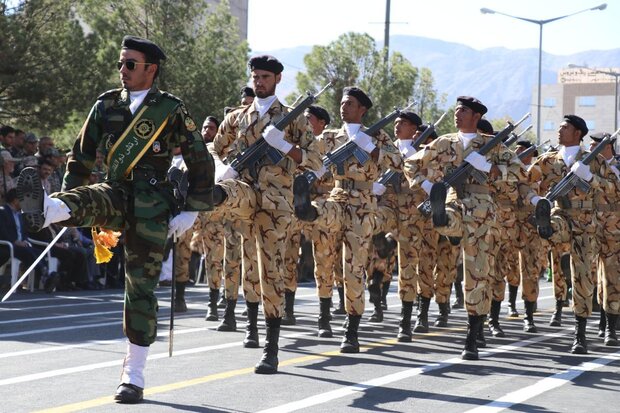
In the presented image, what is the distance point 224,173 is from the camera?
980 centimetres

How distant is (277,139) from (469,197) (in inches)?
90.7

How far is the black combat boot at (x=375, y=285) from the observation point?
14906mm

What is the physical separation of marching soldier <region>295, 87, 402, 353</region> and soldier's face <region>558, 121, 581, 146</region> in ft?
6.64

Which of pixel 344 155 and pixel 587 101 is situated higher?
pixel 587 101

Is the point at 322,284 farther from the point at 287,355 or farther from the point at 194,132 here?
the point at 194,132

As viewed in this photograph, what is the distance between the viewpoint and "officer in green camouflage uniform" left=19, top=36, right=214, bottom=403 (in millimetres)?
7742

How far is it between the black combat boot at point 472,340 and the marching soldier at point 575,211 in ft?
4.62

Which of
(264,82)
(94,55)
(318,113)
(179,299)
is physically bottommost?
(179,299)

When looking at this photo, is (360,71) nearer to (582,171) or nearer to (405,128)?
(405,128)

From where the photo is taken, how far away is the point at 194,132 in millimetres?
7996

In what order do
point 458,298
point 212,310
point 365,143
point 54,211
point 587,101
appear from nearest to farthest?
1. point 54,211
2. point 365,143
3. point 212,310
4. point 458,298
5. point 587,101

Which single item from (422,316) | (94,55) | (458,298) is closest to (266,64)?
(422,316)

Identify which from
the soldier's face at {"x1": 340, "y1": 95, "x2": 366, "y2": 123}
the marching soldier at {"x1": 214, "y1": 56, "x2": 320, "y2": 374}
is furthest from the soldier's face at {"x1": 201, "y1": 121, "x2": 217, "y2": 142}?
the marching soldier at {"x1": 214, "y1": 56, "x2": 320, "y2": 374}

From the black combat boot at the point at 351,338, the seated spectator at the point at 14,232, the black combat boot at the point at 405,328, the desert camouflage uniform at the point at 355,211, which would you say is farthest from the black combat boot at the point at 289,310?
the seated spectator at the point at 14,232
